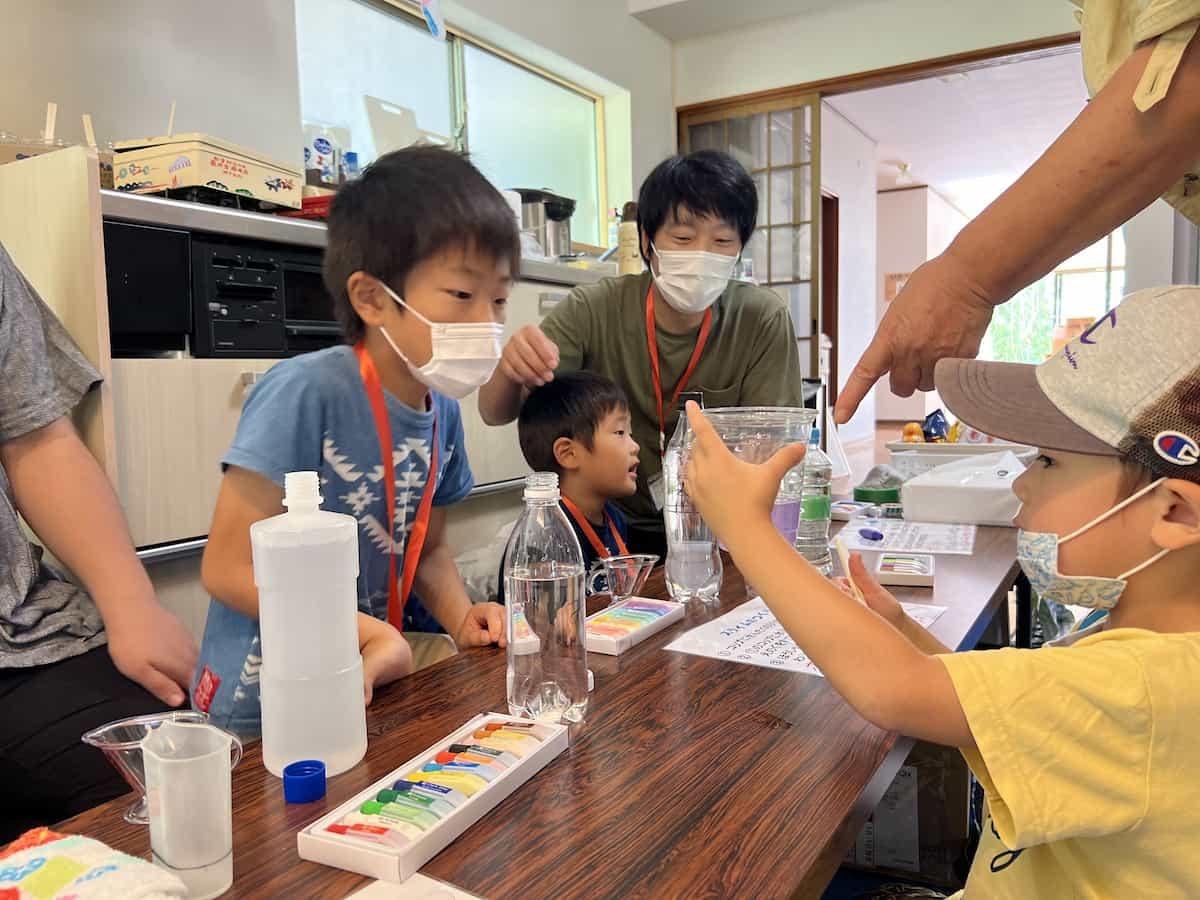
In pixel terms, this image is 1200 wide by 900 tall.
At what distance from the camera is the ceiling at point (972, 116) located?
20.7ft

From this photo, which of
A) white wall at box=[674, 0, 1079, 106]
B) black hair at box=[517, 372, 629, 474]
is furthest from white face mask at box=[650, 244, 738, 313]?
white wall at box=[674, 0, 1079, 106]

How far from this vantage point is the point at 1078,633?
859 millimetres

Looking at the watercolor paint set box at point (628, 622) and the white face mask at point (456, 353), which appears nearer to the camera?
the watercolor paint set box at point (628, 622)

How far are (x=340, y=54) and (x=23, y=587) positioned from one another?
274 cm

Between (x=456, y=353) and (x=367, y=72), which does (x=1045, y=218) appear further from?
(x=367, y=72)

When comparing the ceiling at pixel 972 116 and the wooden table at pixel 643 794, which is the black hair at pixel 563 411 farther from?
the ceiling at pixel 972 116

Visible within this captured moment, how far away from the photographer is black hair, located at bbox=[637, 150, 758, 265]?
1.89 metres

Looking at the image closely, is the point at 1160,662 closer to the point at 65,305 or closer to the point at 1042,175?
the point at 1042,175

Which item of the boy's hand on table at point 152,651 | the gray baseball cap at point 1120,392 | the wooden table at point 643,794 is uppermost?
the gray baseball cap at point 1120,392

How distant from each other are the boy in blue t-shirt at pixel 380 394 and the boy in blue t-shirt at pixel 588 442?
1.43 feet

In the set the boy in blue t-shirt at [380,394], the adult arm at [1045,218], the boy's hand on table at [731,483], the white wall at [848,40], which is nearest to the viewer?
the boy's hand on table at [731,483]

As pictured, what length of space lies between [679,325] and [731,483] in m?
1.29

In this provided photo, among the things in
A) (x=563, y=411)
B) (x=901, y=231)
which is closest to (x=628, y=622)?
(x=563, y=411)

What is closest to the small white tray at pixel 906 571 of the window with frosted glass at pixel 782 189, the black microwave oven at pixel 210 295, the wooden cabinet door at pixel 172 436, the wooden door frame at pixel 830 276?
the black microwave oven at pixel 210 295
